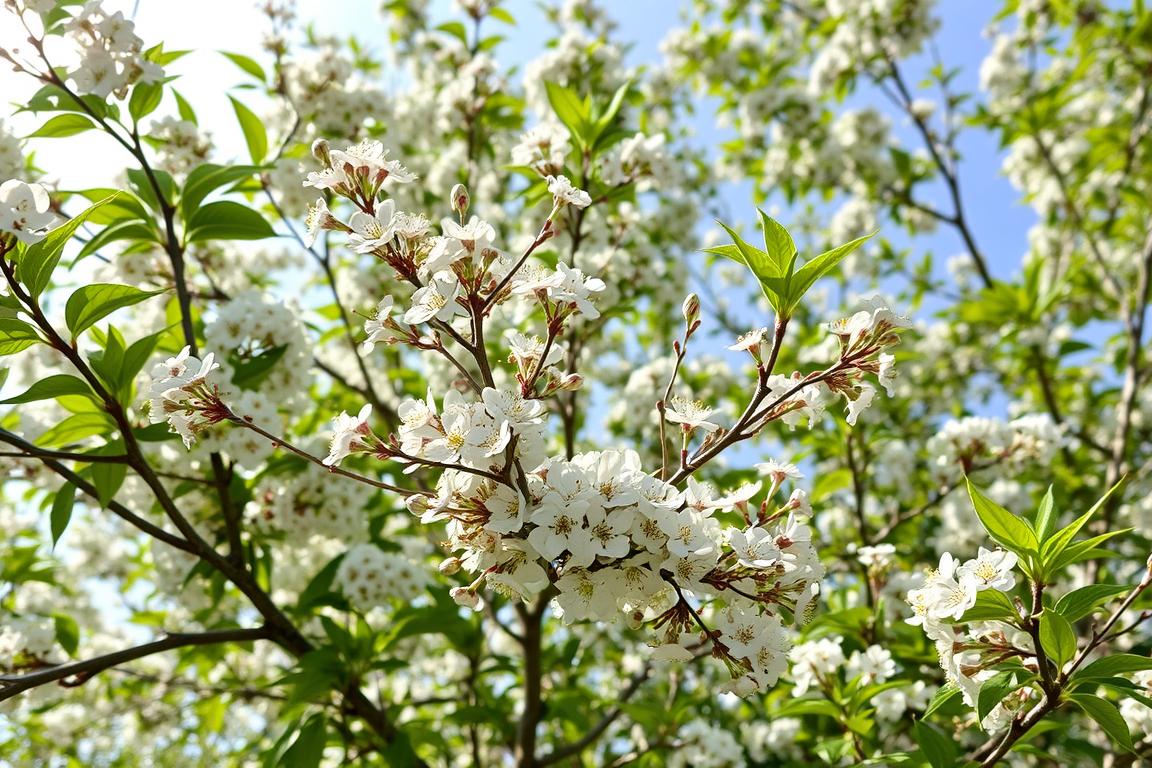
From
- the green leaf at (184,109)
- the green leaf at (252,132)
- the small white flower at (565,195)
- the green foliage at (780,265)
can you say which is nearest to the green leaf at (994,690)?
the green foliage at (780,265)

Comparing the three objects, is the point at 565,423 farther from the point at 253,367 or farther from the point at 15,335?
the point at 15,335

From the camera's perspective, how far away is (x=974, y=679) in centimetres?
202

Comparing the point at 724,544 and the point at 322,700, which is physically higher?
the point at 322,700

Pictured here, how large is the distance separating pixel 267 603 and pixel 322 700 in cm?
76

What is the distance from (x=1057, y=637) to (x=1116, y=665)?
0.14 m

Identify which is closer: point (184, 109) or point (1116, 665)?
point (1116, 665)

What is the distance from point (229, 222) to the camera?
3.07 meters

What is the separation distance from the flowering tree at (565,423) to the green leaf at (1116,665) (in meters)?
0.01

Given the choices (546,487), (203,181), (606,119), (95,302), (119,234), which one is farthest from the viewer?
(606,119)

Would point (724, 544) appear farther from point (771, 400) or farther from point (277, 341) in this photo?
point (277, 341)

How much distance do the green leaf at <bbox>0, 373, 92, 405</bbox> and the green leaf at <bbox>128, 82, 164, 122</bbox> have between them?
1.32 metres

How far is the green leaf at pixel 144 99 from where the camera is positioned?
3066 millimetres

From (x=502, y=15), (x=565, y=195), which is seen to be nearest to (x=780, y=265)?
(x=565, y=195)

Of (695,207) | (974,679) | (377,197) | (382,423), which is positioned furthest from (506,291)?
(695,207)
